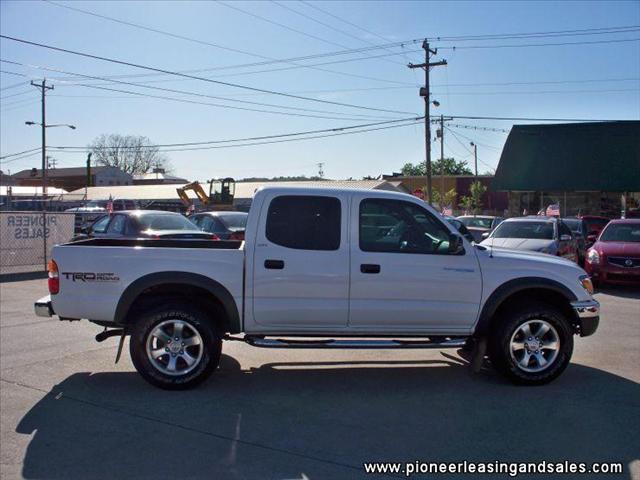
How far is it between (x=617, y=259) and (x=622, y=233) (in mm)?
1296

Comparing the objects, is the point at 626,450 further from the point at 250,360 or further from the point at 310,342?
the point at 250,360

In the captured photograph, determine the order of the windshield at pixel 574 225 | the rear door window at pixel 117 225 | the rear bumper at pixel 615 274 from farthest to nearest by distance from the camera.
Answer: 1. the windshield at pixel 574 225
2. the rear door window at pixel 117 225
3. the rear bumper at pixel 615 274

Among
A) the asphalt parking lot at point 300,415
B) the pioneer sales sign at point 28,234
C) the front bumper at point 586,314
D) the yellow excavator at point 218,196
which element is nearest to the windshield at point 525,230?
the asphalt parking lot at point 300,415

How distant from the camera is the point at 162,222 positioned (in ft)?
45.2

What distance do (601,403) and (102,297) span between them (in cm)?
457

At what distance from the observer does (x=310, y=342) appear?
5719 mm

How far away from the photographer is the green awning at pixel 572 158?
3297 centimetres

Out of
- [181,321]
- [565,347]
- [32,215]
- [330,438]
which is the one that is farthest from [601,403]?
[32,215]

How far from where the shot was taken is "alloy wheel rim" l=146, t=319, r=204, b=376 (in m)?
5.64

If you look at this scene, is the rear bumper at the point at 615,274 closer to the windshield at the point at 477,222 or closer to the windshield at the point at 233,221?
the windshield at the point at 233,221

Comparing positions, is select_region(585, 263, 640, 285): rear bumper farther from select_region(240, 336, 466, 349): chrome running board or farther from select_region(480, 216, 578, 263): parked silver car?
select_region(240, 336, 466, 349): chrome running board

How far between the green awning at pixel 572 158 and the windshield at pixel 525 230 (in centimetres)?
2015

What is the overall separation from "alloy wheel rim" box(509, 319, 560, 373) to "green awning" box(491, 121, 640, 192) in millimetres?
29437

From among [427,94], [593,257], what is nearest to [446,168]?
[427,94]
